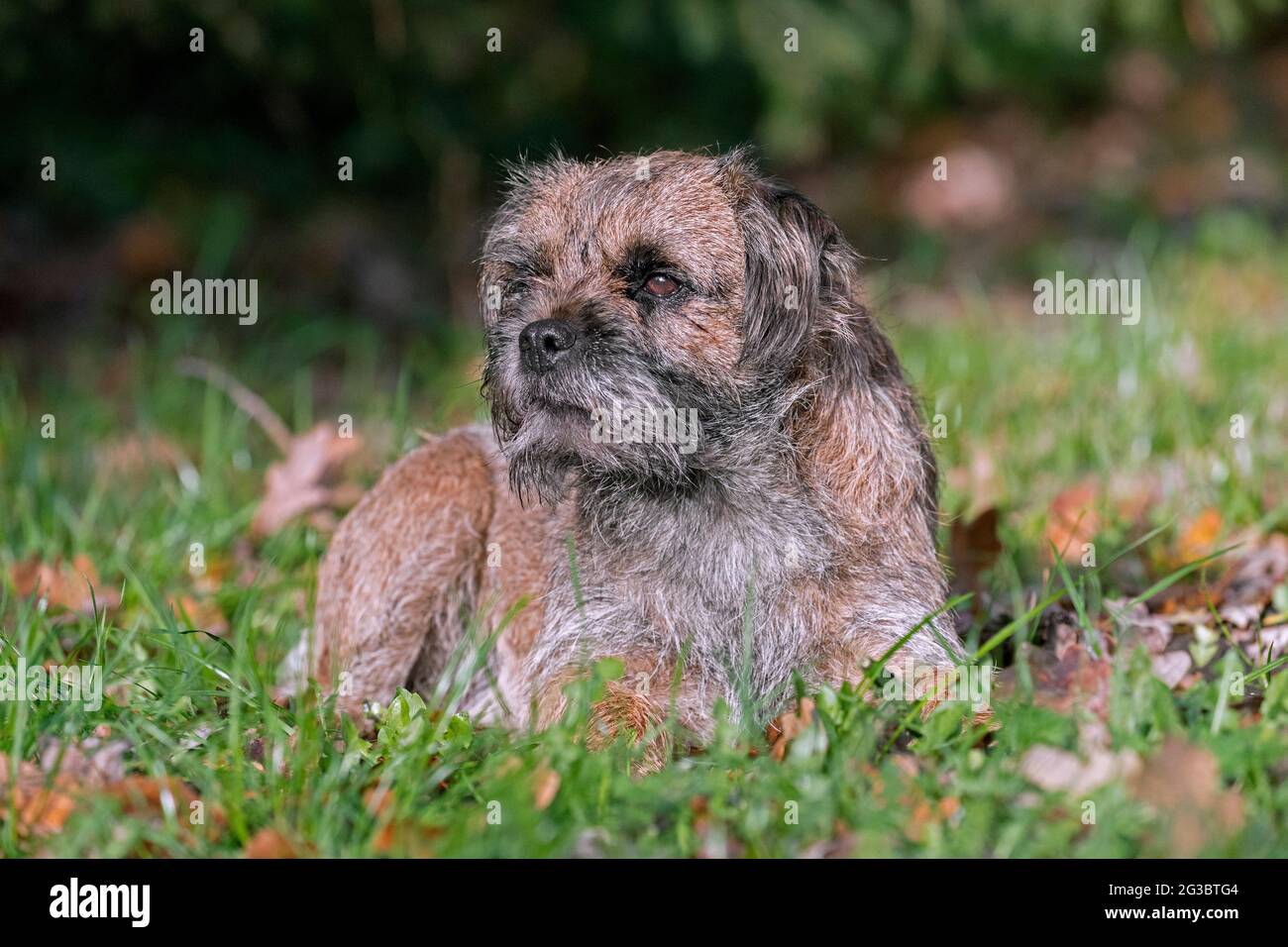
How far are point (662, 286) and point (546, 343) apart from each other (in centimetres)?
33

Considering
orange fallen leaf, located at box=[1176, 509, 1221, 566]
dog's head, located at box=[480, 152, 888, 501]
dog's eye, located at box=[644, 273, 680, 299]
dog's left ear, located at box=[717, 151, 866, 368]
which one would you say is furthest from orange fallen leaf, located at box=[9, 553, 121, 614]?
orange fallen leaf, located at box=[1176, 509, 1221, 566]

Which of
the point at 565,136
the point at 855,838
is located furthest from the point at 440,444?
the point at 565,136

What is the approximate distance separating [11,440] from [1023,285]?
5.90 meters

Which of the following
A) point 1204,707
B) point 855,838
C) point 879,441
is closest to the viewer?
point 855,838

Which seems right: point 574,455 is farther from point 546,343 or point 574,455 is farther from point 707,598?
point 707,598

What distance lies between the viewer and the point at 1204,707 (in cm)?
312

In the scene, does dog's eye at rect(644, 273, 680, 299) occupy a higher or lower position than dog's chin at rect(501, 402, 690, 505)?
higher

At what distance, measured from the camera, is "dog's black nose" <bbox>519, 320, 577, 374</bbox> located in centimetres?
329

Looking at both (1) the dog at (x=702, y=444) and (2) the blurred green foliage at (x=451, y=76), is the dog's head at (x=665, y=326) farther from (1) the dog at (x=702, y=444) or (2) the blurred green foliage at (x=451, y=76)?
(2) the blurred green foliage at (x=451, y=76)

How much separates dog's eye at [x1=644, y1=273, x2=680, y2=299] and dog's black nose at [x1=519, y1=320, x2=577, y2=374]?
0.24m

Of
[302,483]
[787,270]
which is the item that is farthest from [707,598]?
[302,483]

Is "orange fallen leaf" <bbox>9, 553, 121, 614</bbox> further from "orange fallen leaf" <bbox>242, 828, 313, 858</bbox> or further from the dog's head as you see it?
"orange fallen leaf" <bbox>242, 828, 313, 858</bbox>

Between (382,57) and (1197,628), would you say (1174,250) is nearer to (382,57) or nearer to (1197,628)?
(382,57)

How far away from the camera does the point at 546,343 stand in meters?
3.30
